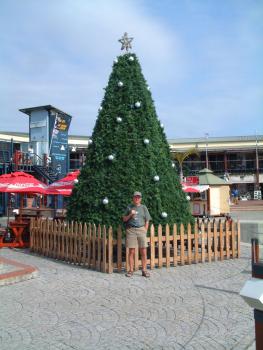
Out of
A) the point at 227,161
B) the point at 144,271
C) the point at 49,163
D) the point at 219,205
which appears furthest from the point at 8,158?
the point at 227,161

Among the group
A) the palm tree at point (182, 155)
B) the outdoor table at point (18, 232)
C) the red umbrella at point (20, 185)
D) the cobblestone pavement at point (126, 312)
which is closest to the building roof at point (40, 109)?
the red umbrella at point (20, 185)

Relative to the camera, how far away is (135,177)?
350 inches

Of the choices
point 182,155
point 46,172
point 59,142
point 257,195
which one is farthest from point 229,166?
point 46,172

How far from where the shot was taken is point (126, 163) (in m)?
9.02

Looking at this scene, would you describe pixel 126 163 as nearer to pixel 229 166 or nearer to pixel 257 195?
pixel 257 195

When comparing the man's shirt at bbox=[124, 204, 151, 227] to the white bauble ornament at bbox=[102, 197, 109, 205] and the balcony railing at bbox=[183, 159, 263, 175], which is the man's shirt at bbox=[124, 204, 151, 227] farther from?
the balcony railing at bbox=[183, 159, 263, 175]

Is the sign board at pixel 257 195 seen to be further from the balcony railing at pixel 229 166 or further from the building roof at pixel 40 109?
the building roof at pixel 40 109

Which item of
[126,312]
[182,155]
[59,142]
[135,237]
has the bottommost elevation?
[126,312]

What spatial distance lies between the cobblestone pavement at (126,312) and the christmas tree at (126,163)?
4.70 ft

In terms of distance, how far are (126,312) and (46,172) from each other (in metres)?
21.4

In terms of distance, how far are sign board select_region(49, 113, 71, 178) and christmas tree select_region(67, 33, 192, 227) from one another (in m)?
16.6

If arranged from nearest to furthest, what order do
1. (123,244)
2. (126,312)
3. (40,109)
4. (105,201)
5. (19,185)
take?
(126,312), (105,201), (123,244), (19,185), (40,109)

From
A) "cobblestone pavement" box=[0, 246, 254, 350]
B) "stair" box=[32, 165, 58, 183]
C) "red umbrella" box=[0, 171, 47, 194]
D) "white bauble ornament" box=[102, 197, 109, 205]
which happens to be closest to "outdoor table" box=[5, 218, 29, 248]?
"red umbrella" box=[0, 171, 47, 194]

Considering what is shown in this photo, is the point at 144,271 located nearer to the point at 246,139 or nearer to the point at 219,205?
the point at 219,205
